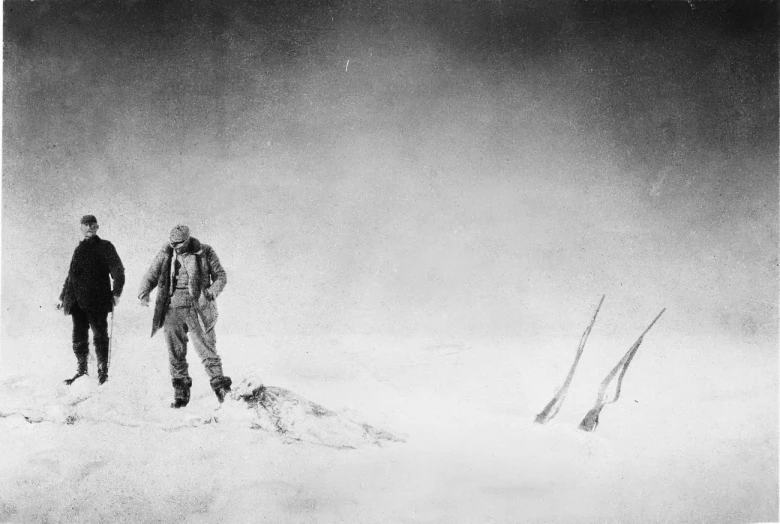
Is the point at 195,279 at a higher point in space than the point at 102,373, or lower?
higher

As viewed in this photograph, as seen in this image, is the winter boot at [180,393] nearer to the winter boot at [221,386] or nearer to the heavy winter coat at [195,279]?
the winter boot at [221,386]

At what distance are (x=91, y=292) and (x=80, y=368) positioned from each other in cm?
41

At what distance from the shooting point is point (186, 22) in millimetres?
4039

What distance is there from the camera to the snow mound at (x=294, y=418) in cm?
391

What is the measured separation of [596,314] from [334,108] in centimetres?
186

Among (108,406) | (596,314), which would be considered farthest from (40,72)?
(596,314)

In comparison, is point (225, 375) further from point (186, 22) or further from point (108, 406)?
→ point (186, 22)

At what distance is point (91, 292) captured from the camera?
156 inches

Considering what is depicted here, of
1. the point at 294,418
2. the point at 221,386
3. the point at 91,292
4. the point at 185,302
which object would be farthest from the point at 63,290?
the point at 294,418

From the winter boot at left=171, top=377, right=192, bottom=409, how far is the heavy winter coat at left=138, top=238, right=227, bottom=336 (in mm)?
295

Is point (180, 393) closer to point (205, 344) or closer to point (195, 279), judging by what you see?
point (205, 344)

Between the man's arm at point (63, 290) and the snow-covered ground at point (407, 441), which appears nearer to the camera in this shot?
the snow-covered ground at point (407, 441)

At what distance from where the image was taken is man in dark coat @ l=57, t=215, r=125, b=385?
3.94 meters

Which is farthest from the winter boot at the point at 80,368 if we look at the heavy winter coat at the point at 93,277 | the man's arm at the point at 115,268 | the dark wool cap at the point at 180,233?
the dark wool cap at the point at 180,233
